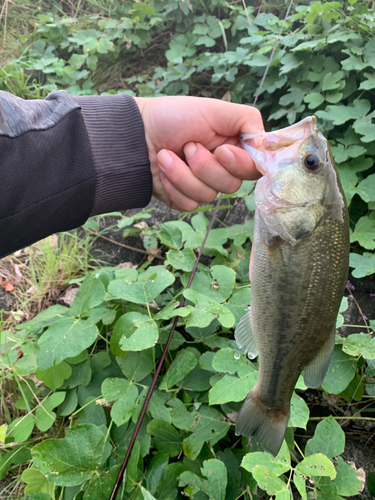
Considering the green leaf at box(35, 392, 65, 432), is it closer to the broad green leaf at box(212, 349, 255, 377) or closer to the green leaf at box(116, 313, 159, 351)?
the green leaf at box(116, 313, 159, 351)

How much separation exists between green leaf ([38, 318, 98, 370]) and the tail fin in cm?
76

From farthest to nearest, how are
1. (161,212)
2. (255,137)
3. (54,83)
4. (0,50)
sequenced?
(0,50) < (54,83) < (161,212) < (255,137)

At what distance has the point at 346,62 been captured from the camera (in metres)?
2.39

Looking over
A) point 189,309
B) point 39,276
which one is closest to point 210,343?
point 189,309

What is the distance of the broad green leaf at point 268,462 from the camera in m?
1.21

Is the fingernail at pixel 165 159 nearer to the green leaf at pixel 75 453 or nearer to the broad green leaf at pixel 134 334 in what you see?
the broad green leaf at pixel 134 334

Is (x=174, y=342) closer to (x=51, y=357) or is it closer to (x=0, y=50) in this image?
(x=51, y=357)

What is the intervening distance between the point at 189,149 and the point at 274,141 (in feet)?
1.39

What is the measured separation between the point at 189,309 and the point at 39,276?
66.4 inches

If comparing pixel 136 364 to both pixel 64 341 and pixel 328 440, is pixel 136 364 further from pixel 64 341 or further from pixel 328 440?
pixel 328 440

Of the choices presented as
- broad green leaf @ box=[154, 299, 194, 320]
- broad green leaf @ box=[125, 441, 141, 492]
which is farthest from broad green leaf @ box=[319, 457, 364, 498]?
broad green leaf @ box=[154, 299, 194, 320]

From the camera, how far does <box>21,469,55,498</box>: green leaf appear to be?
4.82 ft

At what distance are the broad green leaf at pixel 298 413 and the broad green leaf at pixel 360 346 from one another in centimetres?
32

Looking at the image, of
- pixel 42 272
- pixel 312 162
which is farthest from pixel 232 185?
pixel 42 272
